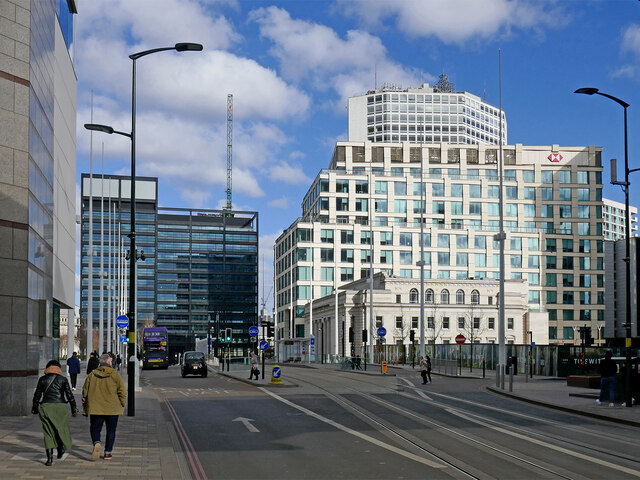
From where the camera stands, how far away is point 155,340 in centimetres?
7856

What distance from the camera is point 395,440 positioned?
56.8 ft

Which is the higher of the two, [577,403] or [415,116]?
[415,116]

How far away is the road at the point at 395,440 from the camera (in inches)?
522

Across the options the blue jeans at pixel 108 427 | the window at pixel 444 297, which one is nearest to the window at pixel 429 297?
the window at pixel 444 297

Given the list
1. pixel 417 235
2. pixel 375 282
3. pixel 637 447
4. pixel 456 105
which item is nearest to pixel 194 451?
pixel 637 447

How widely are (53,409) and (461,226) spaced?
4605 inches

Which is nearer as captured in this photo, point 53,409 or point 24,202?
point 53,409

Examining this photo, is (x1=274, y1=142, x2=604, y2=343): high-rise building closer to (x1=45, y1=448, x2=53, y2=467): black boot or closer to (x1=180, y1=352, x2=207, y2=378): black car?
(x1=180, y1=352, x2=207, y2=378): black car

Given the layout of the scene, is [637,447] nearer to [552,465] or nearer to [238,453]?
[552,465]

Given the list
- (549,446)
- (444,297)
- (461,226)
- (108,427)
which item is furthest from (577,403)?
(461,226)

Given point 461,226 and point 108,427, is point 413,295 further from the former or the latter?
point 108,427

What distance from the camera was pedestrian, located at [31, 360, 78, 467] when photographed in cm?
1301

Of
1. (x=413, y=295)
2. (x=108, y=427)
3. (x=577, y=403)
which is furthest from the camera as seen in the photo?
(x=413, y=295)

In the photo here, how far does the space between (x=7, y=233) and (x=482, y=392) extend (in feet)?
70.0
